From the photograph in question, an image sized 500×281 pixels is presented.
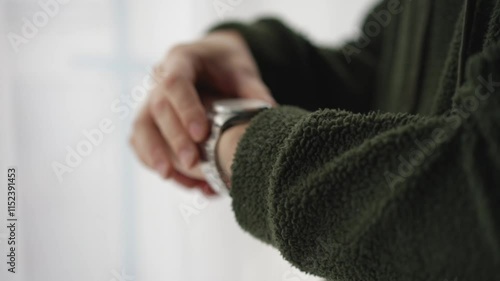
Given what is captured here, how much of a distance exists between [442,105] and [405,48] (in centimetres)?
16

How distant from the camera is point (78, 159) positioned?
0.56 meters

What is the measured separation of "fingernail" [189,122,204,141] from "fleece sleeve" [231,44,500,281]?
11 cm

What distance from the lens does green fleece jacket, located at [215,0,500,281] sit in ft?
0.65

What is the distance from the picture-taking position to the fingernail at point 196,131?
40 cm

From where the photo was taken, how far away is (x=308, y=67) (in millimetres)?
539

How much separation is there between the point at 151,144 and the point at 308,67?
0.65ft

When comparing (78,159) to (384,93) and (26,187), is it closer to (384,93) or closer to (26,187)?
(26,187)

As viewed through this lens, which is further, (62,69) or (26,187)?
(62,69)

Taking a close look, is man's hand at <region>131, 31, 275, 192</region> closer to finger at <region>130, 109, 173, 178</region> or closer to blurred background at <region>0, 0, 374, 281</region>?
finger at <region>130, 109, 173, 178</region>

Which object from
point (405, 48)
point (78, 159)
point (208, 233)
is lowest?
point (208, 233)

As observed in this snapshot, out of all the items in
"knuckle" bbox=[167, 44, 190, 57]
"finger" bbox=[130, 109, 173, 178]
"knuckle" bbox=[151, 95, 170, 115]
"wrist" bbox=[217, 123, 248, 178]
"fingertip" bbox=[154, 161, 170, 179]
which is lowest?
"fingertip" bbox=[154, 161, 170, 179]

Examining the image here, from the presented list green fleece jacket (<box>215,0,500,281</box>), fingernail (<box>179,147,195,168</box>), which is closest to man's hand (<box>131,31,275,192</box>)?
fingernail (<box>179,147,195,168</box>)

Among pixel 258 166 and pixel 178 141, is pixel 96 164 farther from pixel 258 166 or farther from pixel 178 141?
pixel 258 166

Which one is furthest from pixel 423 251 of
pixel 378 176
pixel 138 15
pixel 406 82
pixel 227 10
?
pixel 227 10
